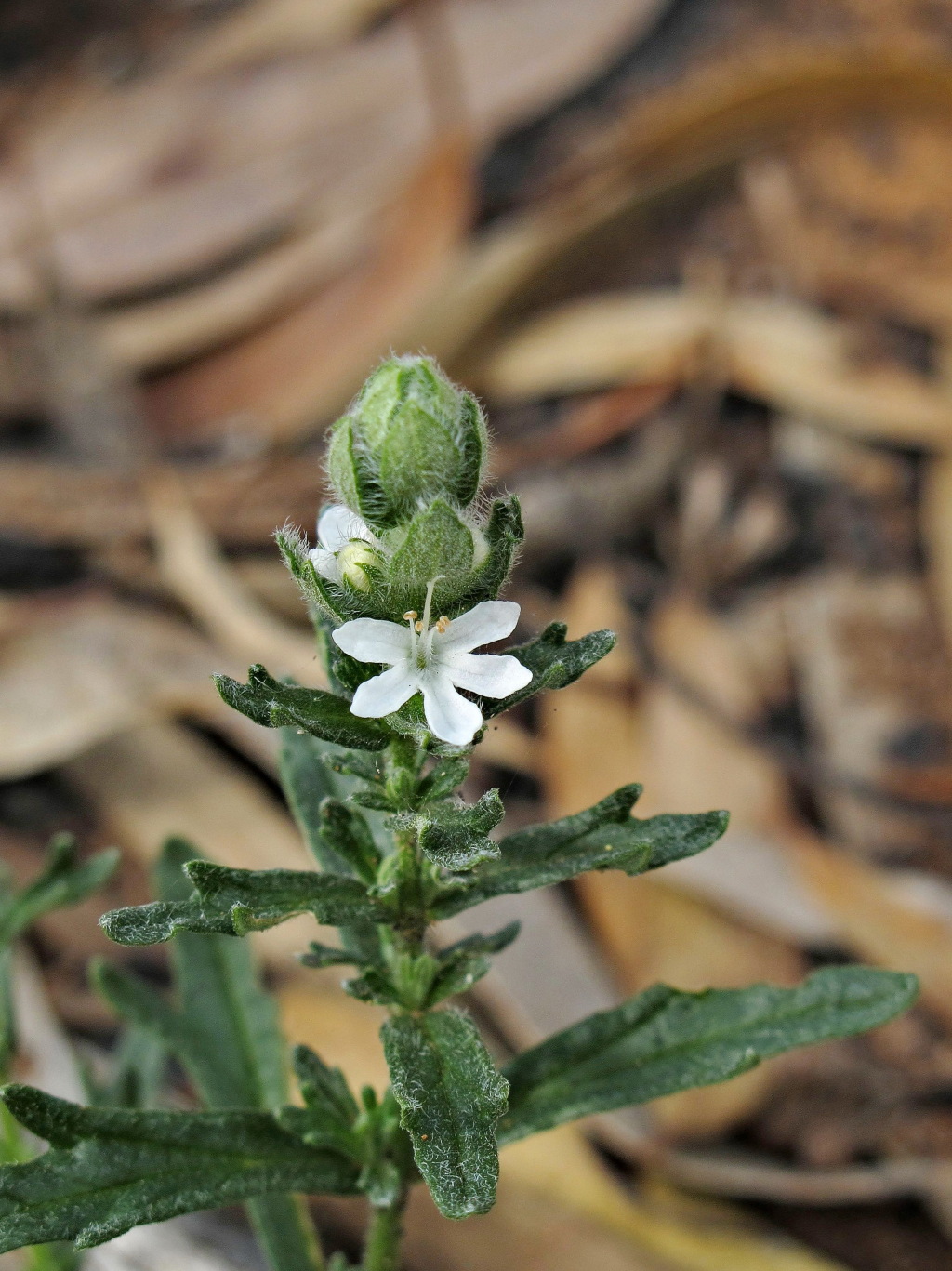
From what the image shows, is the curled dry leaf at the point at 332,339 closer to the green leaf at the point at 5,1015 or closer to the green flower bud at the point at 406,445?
the green leaf at the point at 5,1015

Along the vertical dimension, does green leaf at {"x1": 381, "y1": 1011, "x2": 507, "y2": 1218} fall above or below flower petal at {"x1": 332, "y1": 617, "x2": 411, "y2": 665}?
below

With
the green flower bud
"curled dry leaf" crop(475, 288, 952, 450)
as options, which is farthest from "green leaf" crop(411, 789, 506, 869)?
"curled dry leaf" crop(475, 288, 952, 450)

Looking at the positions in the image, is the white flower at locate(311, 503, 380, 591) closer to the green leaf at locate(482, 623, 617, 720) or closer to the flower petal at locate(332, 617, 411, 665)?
the flower petal at locate(332, 617, 411, 665)

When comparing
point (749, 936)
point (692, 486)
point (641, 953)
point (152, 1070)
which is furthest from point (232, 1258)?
point (692, 486)

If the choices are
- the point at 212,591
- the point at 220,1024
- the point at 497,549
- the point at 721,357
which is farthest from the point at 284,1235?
the point at 721,357

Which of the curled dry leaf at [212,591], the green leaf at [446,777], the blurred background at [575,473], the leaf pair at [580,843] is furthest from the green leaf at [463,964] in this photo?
the curled dry leaf at [212,591]

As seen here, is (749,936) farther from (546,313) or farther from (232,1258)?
(546,313)
